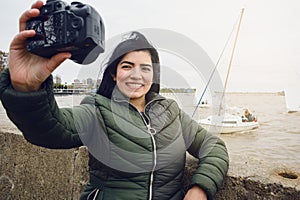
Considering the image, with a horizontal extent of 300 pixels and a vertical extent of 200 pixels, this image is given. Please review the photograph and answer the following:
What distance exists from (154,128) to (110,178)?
299mm

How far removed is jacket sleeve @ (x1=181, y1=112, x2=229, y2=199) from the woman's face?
0.28 meters

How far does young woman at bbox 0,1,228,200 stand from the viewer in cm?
90

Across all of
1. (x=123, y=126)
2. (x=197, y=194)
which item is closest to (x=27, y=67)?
(x=123, y=126)

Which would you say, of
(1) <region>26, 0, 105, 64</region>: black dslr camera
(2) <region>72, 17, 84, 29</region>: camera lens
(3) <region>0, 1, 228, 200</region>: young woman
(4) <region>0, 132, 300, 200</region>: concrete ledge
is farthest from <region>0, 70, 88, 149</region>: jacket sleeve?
(4) <region>0, 132, 300, 200</region>: concrete ledge

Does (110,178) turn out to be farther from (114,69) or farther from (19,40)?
(19,40)

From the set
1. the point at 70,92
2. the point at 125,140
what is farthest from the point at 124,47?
the point at 125,140

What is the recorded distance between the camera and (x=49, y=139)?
3.32ft

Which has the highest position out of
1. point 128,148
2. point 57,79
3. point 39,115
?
point 57,79

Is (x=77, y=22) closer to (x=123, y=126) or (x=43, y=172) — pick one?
(x=123, y=126)

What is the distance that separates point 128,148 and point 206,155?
0.38 metres

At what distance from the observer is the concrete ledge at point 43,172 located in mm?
1763

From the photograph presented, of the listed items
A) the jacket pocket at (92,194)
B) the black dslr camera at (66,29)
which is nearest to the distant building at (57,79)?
the black dslr camera at (66,29)

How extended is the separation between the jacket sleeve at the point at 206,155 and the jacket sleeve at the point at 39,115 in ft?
1.88

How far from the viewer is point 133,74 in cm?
126
